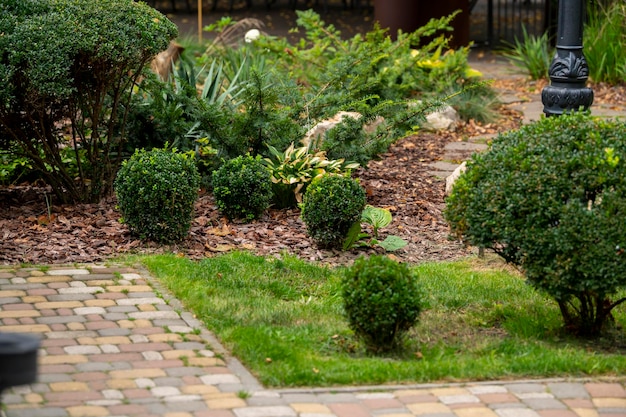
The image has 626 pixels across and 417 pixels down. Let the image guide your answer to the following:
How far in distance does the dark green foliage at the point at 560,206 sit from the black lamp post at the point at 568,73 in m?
1.45

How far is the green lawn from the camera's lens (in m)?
5.18

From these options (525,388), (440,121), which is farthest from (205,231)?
(440,121)

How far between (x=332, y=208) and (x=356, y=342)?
6.04 ft

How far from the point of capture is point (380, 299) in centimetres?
528

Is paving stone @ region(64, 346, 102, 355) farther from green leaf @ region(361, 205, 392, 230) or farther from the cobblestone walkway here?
green leaf @ region(361, 205, 392, 230)

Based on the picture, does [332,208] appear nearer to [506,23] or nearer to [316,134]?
[316,134]

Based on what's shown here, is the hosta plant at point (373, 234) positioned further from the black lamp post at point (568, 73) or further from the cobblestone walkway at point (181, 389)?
the cobblestone walkway at point (181, 389)

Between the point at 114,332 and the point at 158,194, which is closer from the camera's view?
the point at 114,332

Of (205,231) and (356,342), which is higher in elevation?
(356,342)

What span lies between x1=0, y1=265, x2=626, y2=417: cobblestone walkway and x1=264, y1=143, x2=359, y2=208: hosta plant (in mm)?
2596

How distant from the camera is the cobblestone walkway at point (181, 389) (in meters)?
4.69

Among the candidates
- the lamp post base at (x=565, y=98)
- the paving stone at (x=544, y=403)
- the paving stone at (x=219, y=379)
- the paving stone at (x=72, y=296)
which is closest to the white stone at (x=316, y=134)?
the lamp post base at (x=565, y=98)

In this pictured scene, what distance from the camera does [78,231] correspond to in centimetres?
→ 775

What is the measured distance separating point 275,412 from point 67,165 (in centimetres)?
524
